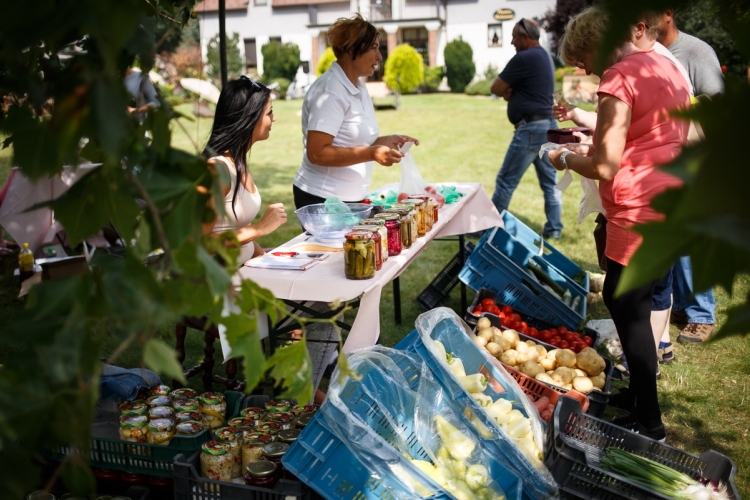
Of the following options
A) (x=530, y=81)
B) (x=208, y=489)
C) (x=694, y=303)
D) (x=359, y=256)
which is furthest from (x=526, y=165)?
(x=208, y=489)

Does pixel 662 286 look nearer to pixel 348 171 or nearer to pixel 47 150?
pixel 348 171

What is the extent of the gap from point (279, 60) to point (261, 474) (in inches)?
1174

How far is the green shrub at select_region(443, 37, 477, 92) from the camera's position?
2739 centimetres

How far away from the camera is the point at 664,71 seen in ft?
8.70

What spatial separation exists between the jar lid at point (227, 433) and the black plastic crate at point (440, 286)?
100 inches

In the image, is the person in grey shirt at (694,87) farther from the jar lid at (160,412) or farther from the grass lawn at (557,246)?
the jar lid at (160,412)

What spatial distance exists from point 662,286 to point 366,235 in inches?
64.3

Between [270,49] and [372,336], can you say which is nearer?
[372,336]

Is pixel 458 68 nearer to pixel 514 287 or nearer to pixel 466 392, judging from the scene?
pixel 514 287

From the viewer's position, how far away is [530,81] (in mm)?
6023

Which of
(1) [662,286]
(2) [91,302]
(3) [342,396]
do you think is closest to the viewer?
(2) [91,302]

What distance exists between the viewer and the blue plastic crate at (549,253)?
4801mm

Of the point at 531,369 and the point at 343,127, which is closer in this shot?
the point at 531,369

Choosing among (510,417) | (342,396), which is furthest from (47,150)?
(510,417)
